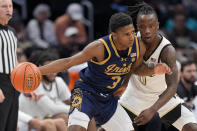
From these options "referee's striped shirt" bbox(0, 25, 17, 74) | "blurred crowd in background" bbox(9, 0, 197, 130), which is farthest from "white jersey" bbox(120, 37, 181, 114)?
"blurred crowd in background" bbox(9, 0, 197, 130)

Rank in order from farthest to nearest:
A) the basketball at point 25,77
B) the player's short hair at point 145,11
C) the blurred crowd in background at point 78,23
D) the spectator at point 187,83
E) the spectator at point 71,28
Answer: the spectator at point 71,28 → the blurred crowd in background at point 78,23 → the spectator at point 187,83 → the player's short hair at point 145,11 → the basketball at point 25,77

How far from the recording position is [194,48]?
10734 mm

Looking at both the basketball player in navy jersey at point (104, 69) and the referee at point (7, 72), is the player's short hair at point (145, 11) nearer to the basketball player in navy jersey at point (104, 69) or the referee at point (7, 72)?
the basketball player in navy jersey at point (104, 69)

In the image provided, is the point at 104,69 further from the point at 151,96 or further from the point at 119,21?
the point at 151,96

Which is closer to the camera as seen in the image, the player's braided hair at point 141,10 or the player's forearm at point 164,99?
the player's forearm at point 164,99

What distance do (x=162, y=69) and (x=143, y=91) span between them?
2.57ft

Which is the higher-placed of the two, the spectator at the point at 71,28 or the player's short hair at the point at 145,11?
the player's short hair at the point at 145,11

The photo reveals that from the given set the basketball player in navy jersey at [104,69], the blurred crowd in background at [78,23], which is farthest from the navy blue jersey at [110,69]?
the blurred crowd in background at [78,23]

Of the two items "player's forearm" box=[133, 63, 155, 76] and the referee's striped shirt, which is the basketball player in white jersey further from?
the referee's striped shirt

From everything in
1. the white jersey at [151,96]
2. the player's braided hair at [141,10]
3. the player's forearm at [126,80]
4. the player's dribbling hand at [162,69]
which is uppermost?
the player's braided hair at [141,10]

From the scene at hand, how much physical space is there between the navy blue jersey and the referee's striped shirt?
3.23 feet

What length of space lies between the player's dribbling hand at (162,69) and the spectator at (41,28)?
4853 mm

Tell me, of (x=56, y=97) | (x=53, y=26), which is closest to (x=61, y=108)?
(x=56, y=97)

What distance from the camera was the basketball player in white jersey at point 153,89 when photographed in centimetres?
508
